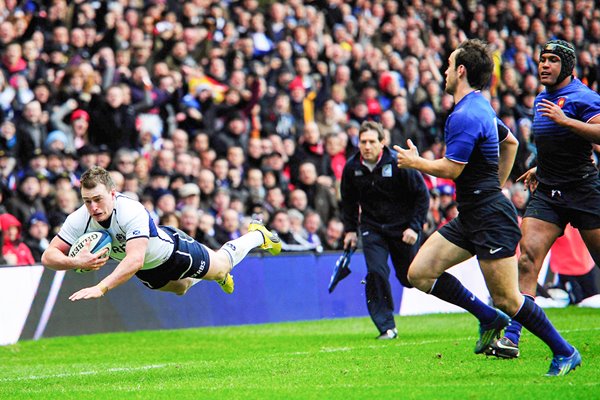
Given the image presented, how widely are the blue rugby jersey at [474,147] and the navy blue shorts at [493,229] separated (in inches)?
3.2

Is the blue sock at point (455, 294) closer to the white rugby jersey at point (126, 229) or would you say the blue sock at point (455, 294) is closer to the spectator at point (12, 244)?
the white rugby jersey at point (126, 229)

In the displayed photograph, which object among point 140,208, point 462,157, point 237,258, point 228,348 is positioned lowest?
point 228,348

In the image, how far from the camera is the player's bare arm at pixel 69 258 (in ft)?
29.0

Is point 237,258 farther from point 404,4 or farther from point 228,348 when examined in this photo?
point 404,4

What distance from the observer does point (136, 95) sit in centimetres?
1711

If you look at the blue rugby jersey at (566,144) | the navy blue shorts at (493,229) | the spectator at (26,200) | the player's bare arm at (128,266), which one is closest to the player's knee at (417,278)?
the navy blue shorts at (493,229)

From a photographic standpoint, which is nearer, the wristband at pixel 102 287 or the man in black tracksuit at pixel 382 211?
the wristband at pixel 102 287

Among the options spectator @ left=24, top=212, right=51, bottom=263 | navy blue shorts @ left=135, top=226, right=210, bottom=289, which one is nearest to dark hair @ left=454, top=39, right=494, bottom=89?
navy blue shorts @ left=135, top=226, right=210, bottom=289

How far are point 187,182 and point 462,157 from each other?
869 cm

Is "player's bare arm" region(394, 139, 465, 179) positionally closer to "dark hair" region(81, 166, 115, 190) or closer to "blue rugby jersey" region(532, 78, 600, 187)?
"blue rugby jersey" region(532, 78, 600, 187)

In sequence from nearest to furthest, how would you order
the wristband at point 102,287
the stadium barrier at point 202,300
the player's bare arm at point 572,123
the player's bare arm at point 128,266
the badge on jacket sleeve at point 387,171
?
1. the wristband at point 102,287
2. the player's bare arm at point 128,266
3. the player's bare arm at point 572,123
4. the badge on jacket sleeve at point 387,171
5. the stadium barrier at point 202,300

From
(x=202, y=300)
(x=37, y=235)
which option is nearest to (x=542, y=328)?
(x=202, y=300)

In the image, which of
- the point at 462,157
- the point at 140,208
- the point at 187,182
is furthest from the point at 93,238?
the point at 187,182

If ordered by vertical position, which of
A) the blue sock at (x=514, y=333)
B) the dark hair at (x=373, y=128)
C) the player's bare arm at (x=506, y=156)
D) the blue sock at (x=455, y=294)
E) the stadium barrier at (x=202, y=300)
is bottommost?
the stadium barrier at (x=202, y=300)
